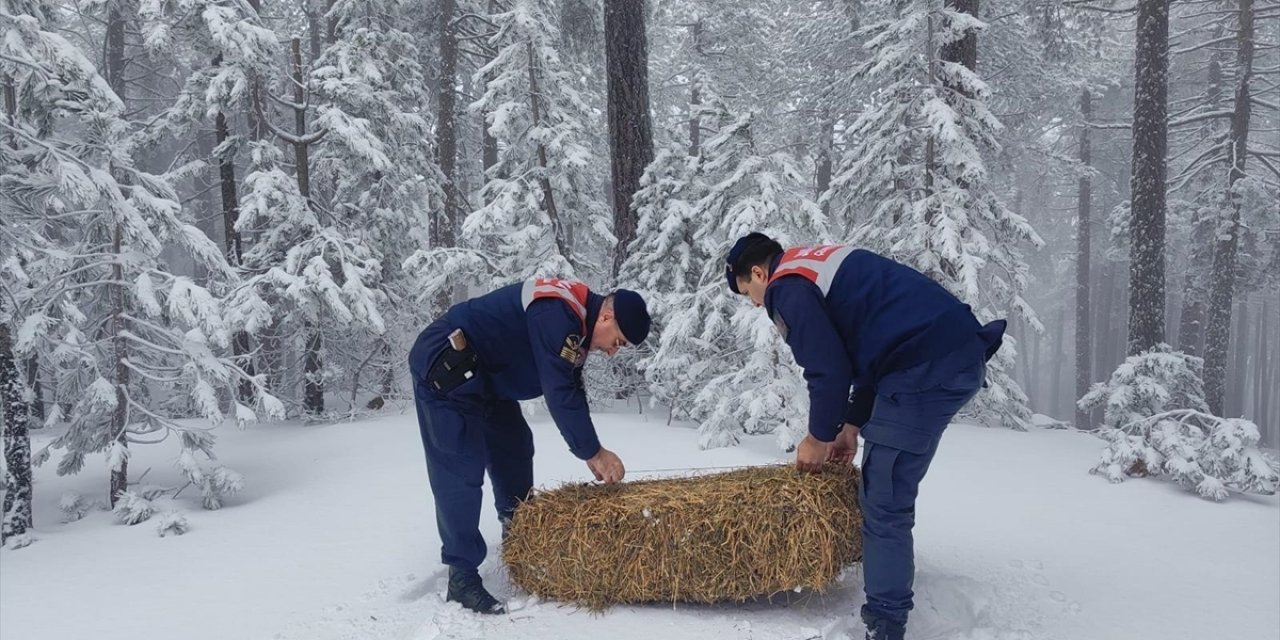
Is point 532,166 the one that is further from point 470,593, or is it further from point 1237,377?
point 1237,377

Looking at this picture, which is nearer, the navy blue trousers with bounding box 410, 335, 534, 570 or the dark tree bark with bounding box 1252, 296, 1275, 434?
Result: the navy blue trousers with bounding box 410, 335, 534, 570

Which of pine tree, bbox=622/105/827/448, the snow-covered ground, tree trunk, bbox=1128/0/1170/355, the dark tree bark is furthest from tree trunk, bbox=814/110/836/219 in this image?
the dark tree bark

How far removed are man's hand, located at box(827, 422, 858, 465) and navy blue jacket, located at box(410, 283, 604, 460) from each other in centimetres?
130

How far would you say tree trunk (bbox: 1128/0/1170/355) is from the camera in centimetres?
1040

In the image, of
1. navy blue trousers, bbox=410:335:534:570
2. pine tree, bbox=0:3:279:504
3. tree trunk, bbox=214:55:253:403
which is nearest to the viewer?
navy blue trousers, bbox=410:335:534:570

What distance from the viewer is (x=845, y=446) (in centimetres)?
391

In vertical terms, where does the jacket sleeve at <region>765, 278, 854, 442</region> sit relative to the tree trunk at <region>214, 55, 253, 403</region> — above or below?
below

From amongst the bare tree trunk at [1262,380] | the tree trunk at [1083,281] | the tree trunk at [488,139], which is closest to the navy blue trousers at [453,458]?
the tree trunk at [488,139]

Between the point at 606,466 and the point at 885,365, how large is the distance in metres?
1.52

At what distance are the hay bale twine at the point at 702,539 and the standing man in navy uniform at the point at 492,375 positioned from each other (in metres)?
0.29

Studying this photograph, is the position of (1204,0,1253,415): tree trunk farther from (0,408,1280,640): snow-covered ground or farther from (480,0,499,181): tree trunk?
(480,0,499,181): tree trunk

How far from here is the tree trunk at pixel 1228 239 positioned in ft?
48.4

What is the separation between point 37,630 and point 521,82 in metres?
7.98

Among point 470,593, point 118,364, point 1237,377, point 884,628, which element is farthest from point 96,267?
point 1237,377
